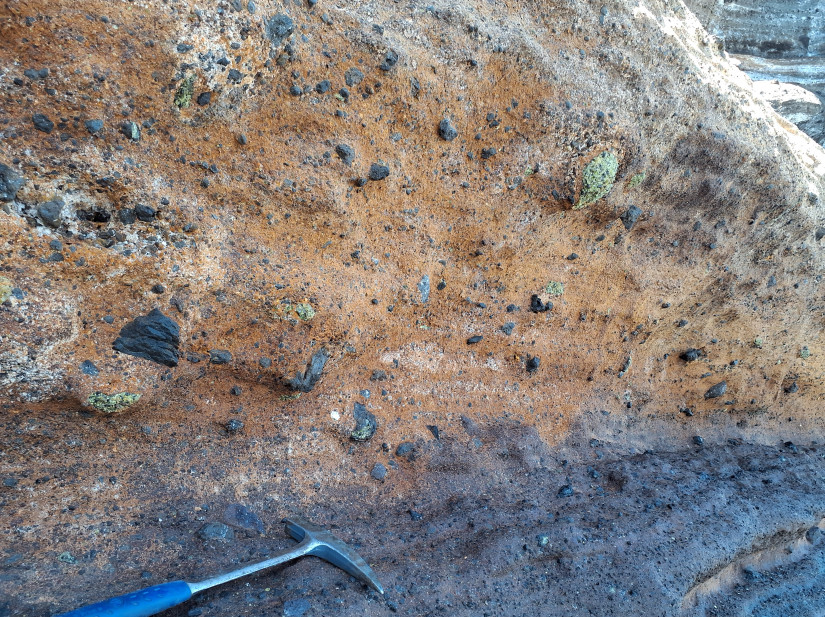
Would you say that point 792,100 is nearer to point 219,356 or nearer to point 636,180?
point 636,180

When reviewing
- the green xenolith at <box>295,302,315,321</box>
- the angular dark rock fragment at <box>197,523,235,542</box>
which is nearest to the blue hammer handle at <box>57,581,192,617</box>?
the angular dark rock fragment at <box>197,523,235,542</box>

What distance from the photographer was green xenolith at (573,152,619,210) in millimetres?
2951

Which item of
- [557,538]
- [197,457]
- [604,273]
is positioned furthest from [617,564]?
[197,457]

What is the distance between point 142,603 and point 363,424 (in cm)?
122

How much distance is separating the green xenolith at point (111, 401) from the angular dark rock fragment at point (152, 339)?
17cm

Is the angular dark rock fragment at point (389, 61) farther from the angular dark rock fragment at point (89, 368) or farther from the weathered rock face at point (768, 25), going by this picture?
the weathered rock face at point (768, 25)

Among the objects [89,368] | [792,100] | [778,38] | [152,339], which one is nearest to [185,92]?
[152,339]

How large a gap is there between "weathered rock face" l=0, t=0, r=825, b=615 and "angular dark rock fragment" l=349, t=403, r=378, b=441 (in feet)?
0.04

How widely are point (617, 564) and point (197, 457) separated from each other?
208cm

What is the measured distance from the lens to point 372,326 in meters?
2.79

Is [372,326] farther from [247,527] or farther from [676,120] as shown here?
[676,120]

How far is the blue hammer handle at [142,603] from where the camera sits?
1.67 meters

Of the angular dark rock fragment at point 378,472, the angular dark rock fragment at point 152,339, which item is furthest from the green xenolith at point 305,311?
the angular dark rock fragment at point 378,472

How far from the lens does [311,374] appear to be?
258 cm
